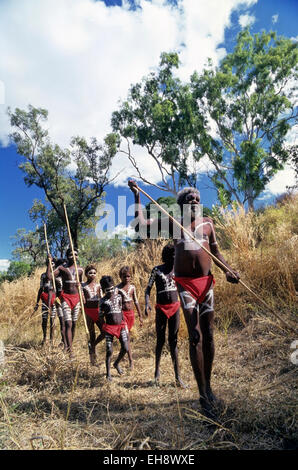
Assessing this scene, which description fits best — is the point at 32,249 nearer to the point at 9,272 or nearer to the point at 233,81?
the point at 9,272

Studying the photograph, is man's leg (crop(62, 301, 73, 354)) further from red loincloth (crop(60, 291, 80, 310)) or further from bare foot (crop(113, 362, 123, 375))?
bare foot (crop(113, 362, 123, 375))

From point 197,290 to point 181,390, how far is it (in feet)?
4.61

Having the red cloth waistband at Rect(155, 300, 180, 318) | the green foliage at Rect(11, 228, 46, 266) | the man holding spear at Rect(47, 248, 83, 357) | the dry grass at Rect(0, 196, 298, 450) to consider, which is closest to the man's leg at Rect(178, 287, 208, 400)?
the dry grass at Rect(0, 196, 298, 450)

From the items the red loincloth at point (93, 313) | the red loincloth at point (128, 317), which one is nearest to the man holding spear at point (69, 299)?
the red loincloth at point (93, 313)

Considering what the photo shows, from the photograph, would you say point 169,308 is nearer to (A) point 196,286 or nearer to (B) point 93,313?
(A) point 196,286

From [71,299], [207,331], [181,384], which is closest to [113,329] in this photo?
[181,384]

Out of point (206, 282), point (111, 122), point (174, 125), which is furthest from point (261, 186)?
point (206, 282)

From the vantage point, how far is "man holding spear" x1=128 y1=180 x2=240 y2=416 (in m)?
2.47

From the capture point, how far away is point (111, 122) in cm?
1869

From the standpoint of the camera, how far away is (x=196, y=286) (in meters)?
2.63

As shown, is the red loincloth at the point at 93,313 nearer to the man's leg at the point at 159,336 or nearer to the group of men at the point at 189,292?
the group of men at the point at 189,292

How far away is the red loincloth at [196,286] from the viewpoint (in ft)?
8.62

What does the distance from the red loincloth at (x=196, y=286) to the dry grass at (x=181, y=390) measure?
2.67 feet

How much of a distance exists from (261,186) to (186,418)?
15.3 m
